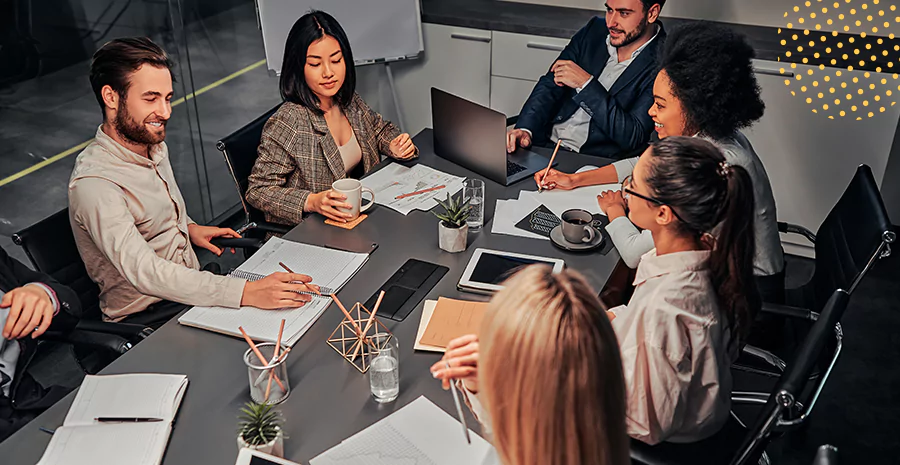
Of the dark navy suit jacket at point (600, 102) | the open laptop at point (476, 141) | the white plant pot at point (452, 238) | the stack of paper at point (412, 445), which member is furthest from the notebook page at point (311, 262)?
the dark navy suit jacket at point (600, 102)

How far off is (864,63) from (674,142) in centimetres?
225

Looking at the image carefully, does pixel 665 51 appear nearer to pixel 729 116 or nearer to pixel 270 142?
pixel 729 116

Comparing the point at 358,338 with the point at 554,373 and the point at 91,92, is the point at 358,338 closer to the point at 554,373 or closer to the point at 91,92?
the point at 554,373

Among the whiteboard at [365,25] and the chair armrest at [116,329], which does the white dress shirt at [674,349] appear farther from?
the whiteboard at [365,25]

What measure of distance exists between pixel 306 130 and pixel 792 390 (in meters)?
1.78

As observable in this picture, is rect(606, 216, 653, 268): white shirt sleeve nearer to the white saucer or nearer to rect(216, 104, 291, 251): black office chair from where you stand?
the white saucer

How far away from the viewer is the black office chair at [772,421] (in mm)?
1624

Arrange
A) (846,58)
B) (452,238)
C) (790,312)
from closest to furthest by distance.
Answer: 1. (790,312)
2. (452,238)
3. (846,58)

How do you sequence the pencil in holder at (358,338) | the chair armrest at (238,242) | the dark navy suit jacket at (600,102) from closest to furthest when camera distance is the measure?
1. the pencil in holder at (358,338)
2. the chair armrest at (238,242)
3. the dark navy suit jacket at (600,102)

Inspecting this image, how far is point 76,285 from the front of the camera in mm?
2268

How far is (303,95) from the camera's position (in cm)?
270

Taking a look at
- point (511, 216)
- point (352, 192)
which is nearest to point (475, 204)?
point (511, 216)

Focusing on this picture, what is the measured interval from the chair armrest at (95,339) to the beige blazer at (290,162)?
744 mm

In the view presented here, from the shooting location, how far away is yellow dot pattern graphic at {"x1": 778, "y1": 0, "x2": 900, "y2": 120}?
3.47 metres
